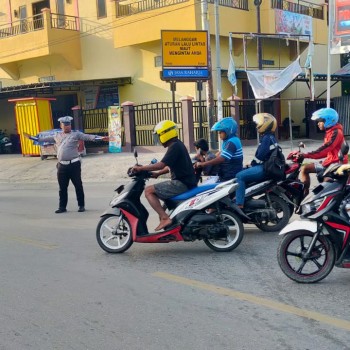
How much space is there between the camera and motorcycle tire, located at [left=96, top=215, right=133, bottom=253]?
21.0 feet

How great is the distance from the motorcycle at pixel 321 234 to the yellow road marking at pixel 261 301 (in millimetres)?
575

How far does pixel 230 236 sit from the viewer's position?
20.7 feet

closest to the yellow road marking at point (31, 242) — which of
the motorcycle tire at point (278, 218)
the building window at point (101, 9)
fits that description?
the motorcycle tire at point (278, 218)

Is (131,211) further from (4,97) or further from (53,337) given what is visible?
(4,97)

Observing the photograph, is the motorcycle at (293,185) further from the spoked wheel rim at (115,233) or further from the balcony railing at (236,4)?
the balcony railing at (236,4)

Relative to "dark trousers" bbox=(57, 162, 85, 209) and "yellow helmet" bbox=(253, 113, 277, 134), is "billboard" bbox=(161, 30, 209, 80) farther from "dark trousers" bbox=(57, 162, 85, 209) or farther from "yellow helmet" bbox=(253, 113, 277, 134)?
"yellow helmet" bbox=(253, 113, 277, 134)

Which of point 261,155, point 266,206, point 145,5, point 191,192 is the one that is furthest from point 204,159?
point 145,5

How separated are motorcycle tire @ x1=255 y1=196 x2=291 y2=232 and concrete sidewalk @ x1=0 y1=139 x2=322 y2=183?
859 cm

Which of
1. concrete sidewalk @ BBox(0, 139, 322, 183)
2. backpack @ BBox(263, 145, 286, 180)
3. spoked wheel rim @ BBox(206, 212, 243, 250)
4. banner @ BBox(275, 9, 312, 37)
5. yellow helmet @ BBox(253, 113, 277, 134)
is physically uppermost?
banner @ BBox(275, 9, 312, 37)

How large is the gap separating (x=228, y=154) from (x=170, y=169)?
1.04m

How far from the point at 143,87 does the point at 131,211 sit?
A: 16234mm

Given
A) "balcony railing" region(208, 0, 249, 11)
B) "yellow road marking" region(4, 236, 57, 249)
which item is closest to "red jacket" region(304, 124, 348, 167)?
"yellow road marking" region(4, 236, 57, 249)

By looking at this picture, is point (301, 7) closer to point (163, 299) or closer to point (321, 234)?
point (321, 234)

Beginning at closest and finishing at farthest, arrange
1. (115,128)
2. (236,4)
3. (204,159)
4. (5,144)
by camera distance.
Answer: (204,159)
(115,128)
(236,4)
(5,144)
